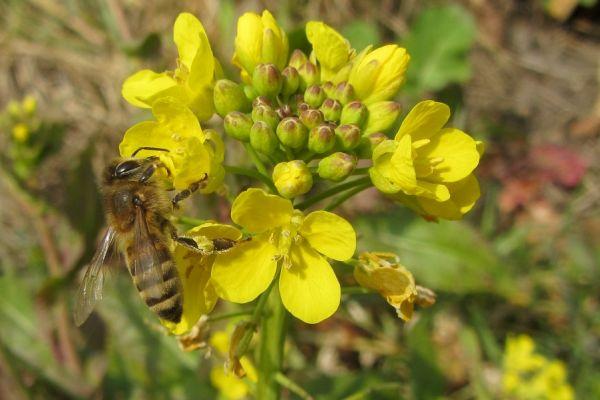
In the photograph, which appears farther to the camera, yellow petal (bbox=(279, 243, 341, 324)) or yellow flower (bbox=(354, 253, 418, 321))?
yellow flower (bbox=(354, 253, 418, 321))

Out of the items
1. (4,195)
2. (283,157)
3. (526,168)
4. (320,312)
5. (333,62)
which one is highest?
(333,62)

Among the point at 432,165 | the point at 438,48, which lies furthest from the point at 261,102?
the point at 438,48

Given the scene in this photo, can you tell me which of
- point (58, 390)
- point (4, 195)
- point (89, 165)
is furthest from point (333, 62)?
point (4, 195)

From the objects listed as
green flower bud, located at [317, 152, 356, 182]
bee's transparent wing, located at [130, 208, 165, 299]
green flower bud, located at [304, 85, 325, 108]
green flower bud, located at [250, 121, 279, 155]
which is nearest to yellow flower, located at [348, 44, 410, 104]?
green flower bud, located at [304, 85, 325, 108]

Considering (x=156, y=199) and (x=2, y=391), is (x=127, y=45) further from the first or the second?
(x=2, y=391)

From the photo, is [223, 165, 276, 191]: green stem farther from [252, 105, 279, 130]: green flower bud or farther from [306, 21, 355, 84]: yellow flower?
[306, 21, 355, 84]: yellow flower
